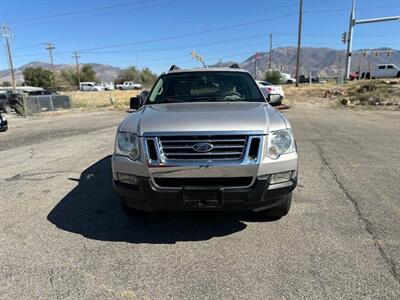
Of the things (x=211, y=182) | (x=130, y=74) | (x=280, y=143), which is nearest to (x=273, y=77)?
(x=280, y=143)

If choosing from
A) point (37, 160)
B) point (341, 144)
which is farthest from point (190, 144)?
point (341, 144)

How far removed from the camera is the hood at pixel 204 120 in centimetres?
329

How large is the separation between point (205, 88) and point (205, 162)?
2.02 metres

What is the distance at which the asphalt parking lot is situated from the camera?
2836 millimetres

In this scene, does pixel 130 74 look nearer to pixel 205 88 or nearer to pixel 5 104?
pixel 5 104

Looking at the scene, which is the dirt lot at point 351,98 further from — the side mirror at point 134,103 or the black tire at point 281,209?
the black tire at point 281,209

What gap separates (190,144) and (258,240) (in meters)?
1.24

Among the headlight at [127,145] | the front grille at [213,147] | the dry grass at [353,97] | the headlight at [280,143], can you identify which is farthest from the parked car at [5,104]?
the headlight at [280,143]

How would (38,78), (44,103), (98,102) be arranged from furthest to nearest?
1. (38,78)
2. (98,102)
3. (44,103)

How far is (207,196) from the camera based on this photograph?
3.23 meters

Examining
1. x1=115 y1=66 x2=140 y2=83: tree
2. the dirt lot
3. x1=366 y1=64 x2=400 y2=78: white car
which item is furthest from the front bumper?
x1=115 y1=66 x2=140 y2=83: tree

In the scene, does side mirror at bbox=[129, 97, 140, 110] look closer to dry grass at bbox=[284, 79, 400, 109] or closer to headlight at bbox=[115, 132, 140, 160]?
headlight at bbox=[115, 132, 140, 160]

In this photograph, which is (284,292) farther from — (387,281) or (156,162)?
(156,162)

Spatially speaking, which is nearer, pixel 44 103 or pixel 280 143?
pixel 280 143
